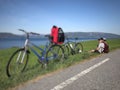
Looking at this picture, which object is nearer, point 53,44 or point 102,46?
point 53,44

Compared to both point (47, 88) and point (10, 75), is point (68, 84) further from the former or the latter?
point (10, 75)

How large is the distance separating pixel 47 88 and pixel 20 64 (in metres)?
2.05

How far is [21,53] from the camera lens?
5.83 meters

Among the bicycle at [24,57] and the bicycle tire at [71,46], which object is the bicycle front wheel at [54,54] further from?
the bicycle tire at [71,46]

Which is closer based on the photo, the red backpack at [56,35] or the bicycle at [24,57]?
the bicycle at [24,57]

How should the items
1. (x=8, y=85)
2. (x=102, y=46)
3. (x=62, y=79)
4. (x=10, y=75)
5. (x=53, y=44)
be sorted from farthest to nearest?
(x=102, y=46), (x=53, y=44), (x=10, y=75), (x=62, y=79), (x=8, y=85)

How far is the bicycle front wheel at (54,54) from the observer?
736 centimetres

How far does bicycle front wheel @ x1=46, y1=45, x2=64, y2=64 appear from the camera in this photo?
7362mm

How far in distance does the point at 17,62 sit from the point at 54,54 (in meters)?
2.38

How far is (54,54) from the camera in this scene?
25.5 ft

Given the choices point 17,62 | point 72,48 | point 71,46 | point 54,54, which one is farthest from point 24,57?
point 72,48

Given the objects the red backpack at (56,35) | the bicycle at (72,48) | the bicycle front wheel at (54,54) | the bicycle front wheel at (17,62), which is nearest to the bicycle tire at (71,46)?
the bicycle at (72,48)

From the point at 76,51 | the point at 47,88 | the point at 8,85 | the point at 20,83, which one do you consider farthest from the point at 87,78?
the point at 76,51

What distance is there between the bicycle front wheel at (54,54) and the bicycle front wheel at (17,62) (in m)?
1.38
